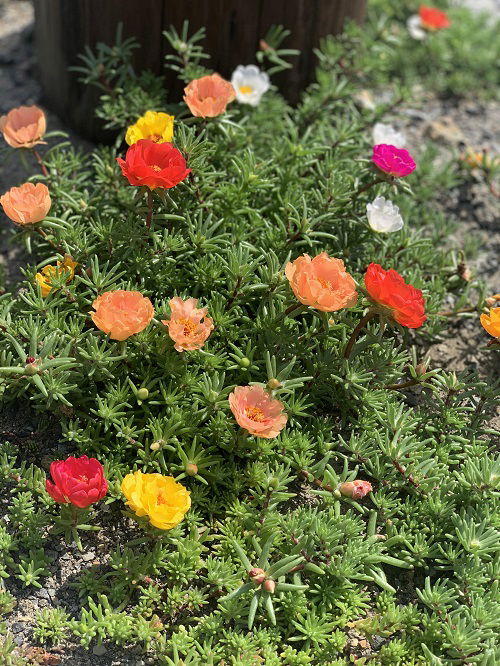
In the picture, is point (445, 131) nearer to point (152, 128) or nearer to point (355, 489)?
point (152, 128)

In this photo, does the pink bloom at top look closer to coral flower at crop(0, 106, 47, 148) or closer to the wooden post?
the wooden post

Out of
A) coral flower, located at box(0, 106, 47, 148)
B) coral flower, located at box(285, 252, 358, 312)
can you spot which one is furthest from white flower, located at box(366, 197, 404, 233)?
coral flower, located at box(0, 106, 47, 148)

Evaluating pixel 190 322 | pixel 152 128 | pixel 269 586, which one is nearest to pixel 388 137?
pixel 152 128

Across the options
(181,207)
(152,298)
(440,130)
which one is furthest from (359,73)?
(152,298)

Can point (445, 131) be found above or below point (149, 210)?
below

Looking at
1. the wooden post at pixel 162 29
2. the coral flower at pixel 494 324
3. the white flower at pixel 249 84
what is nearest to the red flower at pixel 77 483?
the coral flower at pixel 494 324

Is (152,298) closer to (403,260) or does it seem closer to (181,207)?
(181,207)

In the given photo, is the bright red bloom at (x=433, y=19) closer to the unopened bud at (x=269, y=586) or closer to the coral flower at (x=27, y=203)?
the coral flower at (x=27, y=203)
